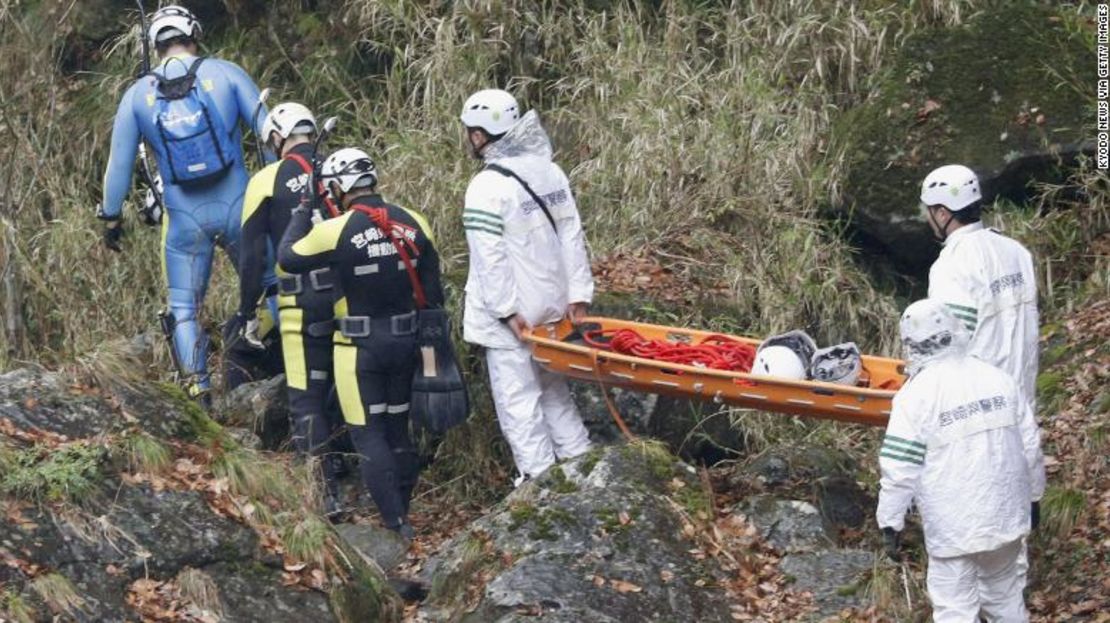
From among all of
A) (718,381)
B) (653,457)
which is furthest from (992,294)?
(653,457)

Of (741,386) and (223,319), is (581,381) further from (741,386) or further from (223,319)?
Answer: (223,319)

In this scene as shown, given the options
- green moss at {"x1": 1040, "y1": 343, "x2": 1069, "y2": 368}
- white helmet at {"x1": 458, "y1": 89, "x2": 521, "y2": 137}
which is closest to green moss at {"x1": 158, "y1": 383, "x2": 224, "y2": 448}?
white helmet at {"x1": 458, "y1": 89, "x2": 521, "y2": 137}

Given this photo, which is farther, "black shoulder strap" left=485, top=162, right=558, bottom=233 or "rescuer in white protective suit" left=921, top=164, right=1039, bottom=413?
"black shoulder strap" left=485, top=162, right=558, bottom=233

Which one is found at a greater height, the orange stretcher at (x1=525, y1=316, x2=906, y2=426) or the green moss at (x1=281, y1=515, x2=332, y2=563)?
the orange stretcher at (x1=525, y1=316, x2=906, y2=426)

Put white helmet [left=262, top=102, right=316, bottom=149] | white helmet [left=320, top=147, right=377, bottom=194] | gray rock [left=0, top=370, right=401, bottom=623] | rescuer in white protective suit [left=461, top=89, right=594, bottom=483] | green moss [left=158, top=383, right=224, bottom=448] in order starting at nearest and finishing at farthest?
gray rock [left=0, top=370, right=401, bottom=623]
green moss [left=158, top=383, right=224, bottom=448]
white helmet [left=320, top=147, right=377, bottom=194]
rescuer in white protective suit [left=461, top=89, right=594, bottom=483]
white helmet [left=262, top=102, right=316, bottom=149]

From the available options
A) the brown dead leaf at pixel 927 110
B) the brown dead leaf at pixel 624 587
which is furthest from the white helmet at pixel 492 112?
the brown dead leaf at pixel 927 110

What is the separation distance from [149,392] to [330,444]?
1.43m

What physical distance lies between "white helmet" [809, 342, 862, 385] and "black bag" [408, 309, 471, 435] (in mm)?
1750

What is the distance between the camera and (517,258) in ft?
30.4

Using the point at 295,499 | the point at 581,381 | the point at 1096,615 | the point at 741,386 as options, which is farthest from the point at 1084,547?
the point at 295,499

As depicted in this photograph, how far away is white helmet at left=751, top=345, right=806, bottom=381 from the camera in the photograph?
8789 mm

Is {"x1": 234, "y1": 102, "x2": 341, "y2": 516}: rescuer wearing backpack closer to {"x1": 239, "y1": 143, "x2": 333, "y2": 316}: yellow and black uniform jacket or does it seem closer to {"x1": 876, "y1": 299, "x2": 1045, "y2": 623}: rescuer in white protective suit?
{"x1": 239, "y1": 143, "x2": 333, "y2": 316}: yellow and black uniform jacket

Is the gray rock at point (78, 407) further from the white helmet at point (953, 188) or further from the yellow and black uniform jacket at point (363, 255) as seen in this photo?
the white helmet at point (953, 188)

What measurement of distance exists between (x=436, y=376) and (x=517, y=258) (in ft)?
2.37
